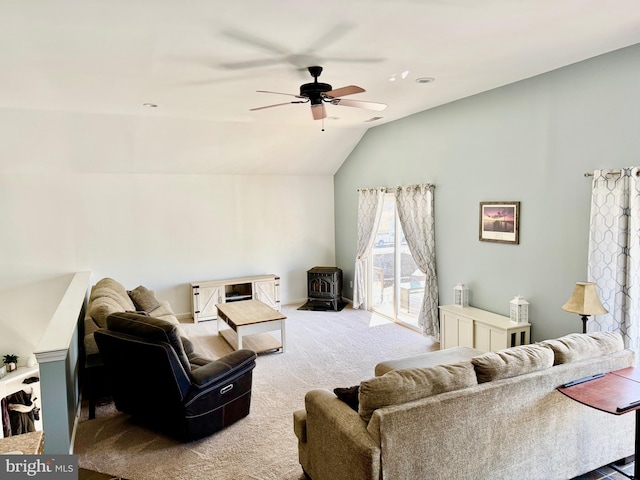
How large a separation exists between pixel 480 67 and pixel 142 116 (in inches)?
160

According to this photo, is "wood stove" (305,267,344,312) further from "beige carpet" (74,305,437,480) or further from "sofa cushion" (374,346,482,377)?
"sofa cushion" (374,346,482,377)

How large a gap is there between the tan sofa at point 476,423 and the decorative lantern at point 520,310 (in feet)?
4.77

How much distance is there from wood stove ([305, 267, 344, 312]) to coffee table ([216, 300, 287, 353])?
173 cm

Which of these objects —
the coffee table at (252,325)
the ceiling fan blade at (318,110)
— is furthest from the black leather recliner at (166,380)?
the ceiling fan blade at (318,110)

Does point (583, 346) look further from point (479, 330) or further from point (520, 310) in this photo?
point (479, 330)

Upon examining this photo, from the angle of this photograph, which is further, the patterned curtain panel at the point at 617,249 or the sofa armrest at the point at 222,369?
the patterned curtain panel at the point at 617,249

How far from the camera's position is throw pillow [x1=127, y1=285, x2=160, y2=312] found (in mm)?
5711

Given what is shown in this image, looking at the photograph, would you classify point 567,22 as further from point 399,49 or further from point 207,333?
point 207,333

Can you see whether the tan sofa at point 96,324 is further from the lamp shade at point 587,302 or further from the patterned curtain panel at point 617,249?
the patterned curtain panel at point 617,249

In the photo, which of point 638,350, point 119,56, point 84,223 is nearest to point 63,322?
point 119,56

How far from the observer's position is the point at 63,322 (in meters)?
3.46

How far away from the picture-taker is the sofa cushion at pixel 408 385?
2176 millimetres

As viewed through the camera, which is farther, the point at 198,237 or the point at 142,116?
the point at 198,237

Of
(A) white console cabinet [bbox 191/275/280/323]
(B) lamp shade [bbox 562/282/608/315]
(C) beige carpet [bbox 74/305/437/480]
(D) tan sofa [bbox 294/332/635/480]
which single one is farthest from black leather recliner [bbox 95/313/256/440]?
(A) white console cabinet [bbox 191/275/280/323]
